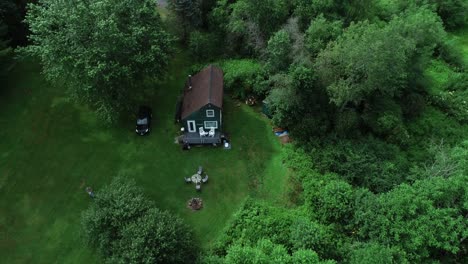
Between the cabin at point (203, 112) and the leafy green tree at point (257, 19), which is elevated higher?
the leafy green tree at point (257, 19)

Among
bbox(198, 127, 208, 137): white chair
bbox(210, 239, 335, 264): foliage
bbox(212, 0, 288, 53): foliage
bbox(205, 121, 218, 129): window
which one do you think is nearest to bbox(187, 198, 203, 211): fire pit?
bbox(198, 127, 208, 137): white chair

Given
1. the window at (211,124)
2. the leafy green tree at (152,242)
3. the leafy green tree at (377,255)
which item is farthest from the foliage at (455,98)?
the leafy green tree at (152,242)

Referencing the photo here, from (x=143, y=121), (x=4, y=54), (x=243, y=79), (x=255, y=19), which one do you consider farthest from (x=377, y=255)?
(x=4, y=54)

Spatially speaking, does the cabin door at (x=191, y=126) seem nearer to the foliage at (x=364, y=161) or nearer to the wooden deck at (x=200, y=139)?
the wooden deck at (x=200, y=139)

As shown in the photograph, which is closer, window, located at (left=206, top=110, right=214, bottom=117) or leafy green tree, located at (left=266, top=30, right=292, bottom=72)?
window, located at (left=206, top=110, right=214, bottom=117)

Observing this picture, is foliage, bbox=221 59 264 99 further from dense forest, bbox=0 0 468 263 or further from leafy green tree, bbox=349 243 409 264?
leafy green tree, bbox=349 243 409 264

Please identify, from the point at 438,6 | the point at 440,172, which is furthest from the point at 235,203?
the point at 438,6
